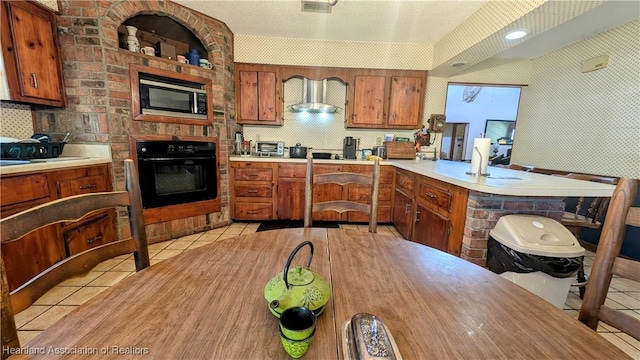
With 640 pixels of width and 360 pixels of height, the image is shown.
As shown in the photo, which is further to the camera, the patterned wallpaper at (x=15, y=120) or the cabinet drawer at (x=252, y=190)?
the cabinet drawer at (x=252, y=190)

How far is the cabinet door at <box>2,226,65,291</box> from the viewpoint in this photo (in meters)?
1.56

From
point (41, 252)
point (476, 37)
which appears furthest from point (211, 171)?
point (476, 37)

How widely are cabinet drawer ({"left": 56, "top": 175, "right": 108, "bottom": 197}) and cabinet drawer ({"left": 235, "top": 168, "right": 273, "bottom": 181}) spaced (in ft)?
4.50

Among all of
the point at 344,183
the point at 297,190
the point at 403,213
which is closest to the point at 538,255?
the point at 344,183

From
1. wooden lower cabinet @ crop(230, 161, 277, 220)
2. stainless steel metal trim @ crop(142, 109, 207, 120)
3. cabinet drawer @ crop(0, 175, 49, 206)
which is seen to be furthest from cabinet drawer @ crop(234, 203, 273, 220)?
cabinet drawer @ crop(0, 175, 49, 206)

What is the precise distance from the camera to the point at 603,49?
9.15 ft

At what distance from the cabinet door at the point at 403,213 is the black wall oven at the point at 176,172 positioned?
236cm

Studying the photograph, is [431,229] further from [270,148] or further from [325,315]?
[270,148]

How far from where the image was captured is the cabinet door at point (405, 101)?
11.6 feet

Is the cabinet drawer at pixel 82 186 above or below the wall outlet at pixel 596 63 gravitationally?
below

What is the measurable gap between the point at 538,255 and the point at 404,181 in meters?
1.62

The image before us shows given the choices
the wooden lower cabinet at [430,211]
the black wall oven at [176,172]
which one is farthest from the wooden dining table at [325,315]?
the black wall oven at [176,172]

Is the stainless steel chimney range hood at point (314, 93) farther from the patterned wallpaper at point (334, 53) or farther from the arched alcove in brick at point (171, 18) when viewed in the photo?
the arched alcove in brick at point (171, 18)

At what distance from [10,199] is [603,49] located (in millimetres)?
5642
